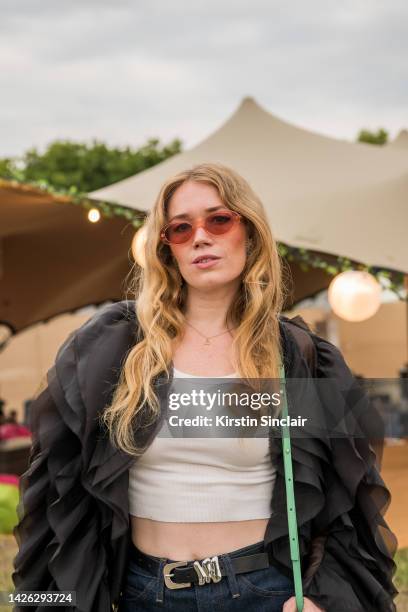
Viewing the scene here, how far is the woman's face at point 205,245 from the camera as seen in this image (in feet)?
5.98

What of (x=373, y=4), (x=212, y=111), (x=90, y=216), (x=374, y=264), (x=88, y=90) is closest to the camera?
(x=374, y=264)

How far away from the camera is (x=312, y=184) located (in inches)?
317

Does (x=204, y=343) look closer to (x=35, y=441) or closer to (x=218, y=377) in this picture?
(x=218, y=377)

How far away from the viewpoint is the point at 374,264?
6.63 m

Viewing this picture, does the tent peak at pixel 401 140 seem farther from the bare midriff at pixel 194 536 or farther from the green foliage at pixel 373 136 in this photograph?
the green foliage at pixel 373 136

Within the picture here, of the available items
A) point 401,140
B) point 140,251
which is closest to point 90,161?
point 401,140

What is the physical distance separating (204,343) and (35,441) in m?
0.40

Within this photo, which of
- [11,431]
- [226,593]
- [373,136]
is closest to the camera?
[226,593]

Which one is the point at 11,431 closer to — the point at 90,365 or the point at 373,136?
the point at 90,365

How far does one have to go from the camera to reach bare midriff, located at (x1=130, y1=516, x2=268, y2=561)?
1682 mm

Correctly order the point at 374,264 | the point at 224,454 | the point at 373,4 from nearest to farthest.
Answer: the point at 224,454 → the point at 374,264 → the point at 373,4

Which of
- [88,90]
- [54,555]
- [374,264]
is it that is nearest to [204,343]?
[54,555]

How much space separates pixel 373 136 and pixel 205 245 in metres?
31.1

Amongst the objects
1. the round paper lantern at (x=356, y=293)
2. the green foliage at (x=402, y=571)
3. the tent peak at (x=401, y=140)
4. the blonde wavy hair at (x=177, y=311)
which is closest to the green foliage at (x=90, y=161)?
the tent peak at (x=401, y=140)
